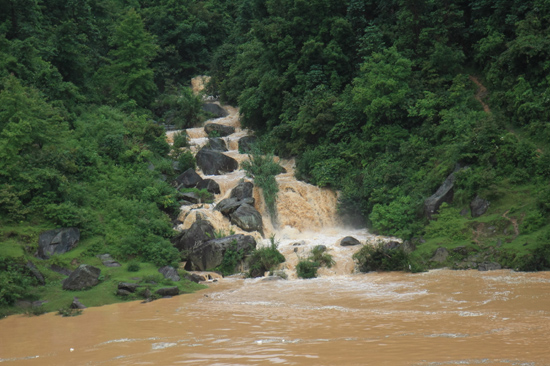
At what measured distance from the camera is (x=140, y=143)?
2897 centimetres

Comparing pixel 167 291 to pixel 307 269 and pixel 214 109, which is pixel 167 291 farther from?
pixel 214 109

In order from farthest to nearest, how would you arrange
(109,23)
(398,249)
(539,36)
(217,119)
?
(109,23) < (217,119) < (539,36) < (398,249)

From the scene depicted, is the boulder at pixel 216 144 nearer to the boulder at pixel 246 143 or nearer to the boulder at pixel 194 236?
the boulder at pixel 246 143

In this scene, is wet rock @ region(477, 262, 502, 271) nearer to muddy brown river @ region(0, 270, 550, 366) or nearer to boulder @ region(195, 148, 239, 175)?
muddy brown river @ region(0, 270, 550, 366)

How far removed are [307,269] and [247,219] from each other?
5.60m

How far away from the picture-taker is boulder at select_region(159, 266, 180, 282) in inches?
742

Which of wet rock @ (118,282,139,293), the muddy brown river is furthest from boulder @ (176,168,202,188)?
wet rock @ (118,282,139,293)

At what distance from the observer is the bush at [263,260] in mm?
20438

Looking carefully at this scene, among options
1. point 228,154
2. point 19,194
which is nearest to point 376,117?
point 228,154

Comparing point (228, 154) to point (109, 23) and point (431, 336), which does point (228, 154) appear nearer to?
point (109, 23)

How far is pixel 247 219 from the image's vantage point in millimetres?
24406

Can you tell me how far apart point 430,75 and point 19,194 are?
Answer: 847 inches

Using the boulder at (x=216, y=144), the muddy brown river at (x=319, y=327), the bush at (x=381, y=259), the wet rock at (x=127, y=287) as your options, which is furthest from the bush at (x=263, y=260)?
the boulder at (x=216, y=144)

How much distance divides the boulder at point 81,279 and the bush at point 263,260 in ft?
20.3
